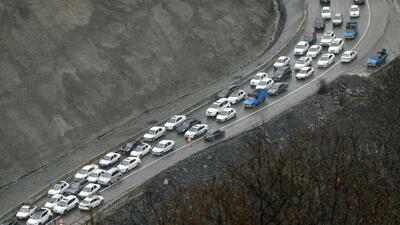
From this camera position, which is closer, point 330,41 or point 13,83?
point 13,83

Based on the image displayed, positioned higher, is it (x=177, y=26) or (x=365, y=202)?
(x=365, y=202)

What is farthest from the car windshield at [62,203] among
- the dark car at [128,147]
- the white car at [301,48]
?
the white car at [301,48]

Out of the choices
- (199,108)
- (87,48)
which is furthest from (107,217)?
(87,48)

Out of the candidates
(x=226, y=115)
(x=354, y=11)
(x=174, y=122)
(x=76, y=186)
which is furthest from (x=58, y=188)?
(x=354, y=11)

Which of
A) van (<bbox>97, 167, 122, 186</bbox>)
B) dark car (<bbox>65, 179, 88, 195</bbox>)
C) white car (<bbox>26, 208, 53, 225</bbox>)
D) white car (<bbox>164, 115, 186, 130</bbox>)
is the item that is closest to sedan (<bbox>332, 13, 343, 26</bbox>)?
white car (<bbox>164, 115, 186, 130</bbox>)

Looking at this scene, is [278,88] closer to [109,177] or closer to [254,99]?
[254,99]

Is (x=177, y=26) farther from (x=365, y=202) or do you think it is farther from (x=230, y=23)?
(x=365, y=202)

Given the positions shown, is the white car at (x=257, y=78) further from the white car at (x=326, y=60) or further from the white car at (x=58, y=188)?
the white car at (x=58, y=188)
